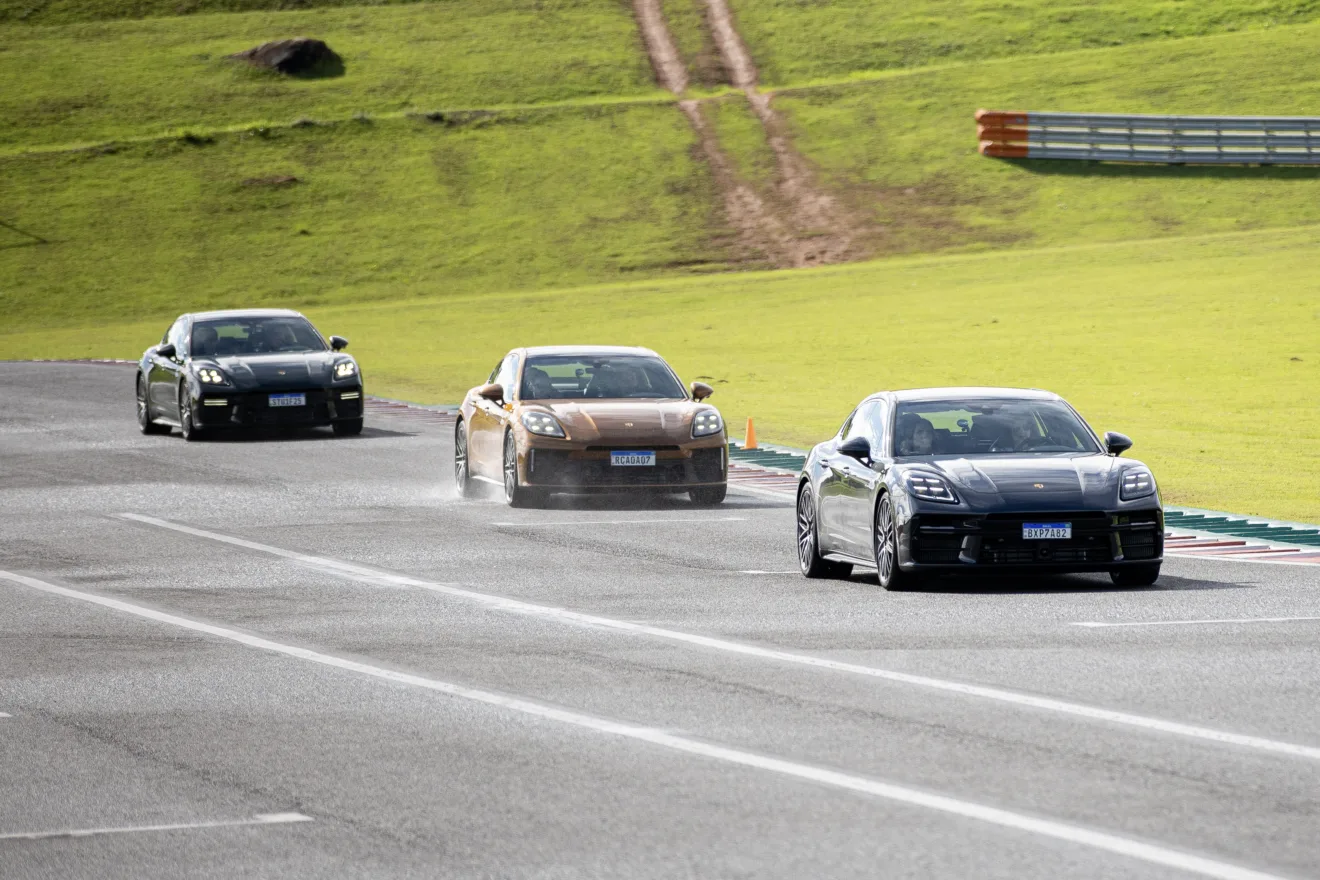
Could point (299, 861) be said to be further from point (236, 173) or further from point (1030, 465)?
point (236, 173)

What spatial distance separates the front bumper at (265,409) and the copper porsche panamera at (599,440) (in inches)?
262

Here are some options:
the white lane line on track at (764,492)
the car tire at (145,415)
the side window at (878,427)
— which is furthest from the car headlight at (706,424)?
the car tire at (145,415)

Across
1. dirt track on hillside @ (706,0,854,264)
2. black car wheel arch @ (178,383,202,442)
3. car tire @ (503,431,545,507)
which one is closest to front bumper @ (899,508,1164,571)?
car tire @ (503,431,545,507)

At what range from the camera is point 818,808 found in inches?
311

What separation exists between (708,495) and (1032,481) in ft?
22.1

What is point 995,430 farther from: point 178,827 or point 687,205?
point 687,205

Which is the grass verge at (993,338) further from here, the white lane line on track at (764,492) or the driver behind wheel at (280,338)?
the driver behind wheel at (280,338)

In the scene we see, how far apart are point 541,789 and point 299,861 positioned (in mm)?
1319

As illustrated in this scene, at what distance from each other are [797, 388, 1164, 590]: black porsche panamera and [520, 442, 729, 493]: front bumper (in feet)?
14.5

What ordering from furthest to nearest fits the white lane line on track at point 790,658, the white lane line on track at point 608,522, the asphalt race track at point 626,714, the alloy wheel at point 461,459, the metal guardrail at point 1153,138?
the metal guardrail at point 1153,138 → the alloy wheel at point 461,459 → the white lane line on track at point 608,522 → the white lane line on track at point 790,658 → the asphalt race track at point 626,714

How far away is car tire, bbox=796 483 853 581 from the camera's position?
636 inches

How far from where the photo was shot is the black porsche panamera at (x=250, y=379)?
2825cm

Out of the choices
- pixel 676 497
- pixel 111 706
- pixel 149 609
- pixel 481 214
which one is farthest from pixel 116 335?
pixel 111 706

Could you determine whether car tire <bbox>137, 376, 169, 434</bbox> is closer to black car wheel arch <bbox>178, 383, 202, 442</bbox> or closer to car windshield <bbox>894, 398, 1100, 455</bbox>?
black car wheel arch <bbox>178, 383, 202, 442</bbox>
